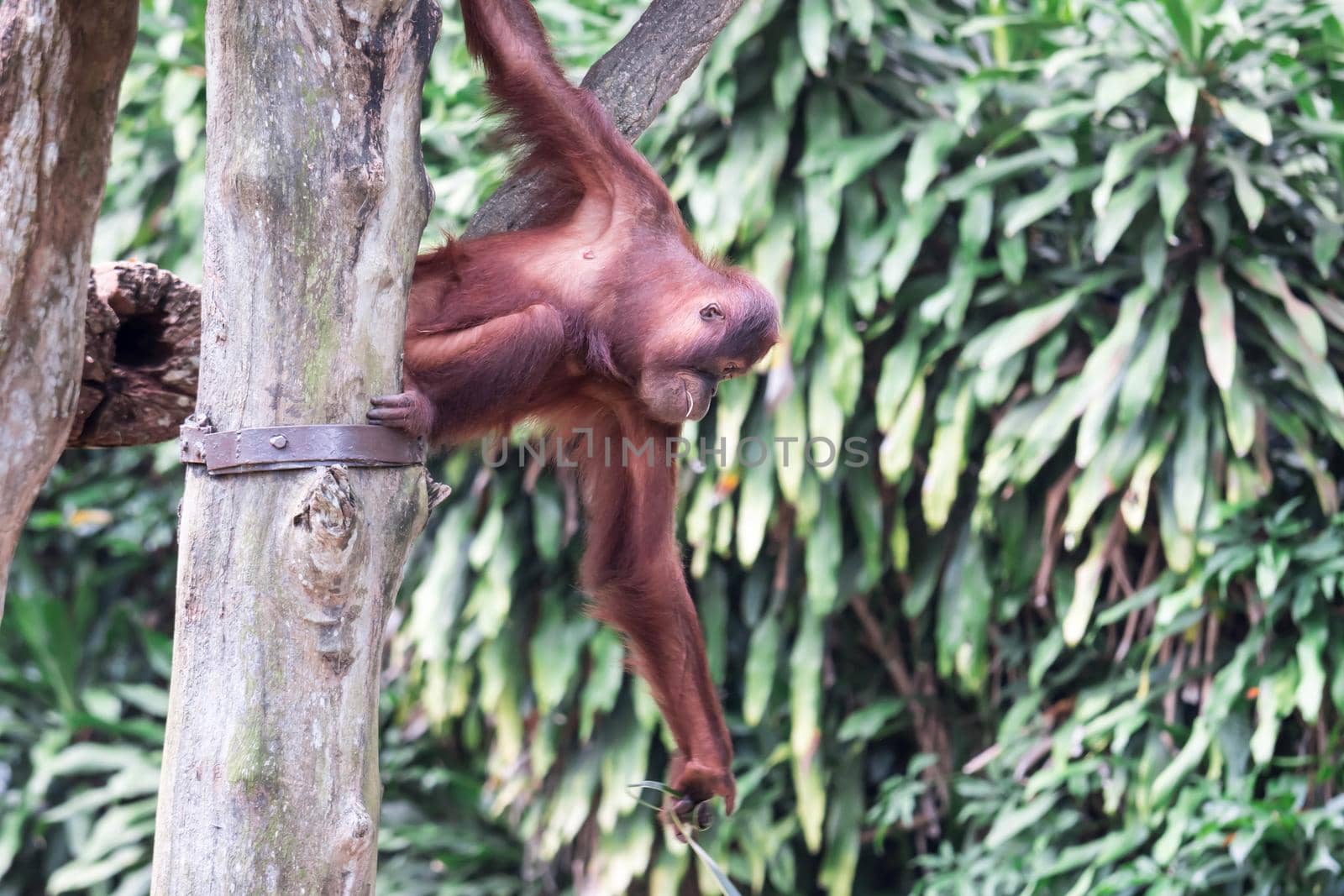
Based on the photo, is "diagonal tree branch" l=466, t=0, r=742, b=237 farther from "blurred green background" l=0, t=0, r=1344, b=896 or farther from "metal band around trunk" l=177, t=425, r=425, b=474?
"blurred green background" l=0, t=0, r=1344, b=896

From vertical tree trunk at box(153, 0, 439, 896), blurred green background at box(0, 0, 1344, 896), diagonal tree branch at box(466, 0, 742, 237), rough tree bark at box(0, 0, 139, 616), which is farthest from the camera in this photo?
blurred green background at box(0, 0, 1344, 896)

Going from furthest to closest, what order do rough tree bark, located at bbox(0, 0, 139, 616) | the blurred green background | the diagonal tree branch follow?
the blurred green background → the diagonal tree branch → rough tree bark, located at bbox(0, 0, 139, 616)

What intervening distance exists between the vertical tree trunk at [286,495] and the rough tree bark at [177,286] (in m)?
0.85

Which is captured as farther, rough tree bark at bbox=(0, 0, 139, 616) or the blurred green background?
the blurred green background

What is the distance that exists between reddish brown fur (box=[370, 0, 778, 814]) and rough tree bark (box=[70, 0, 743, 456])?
0.54ft

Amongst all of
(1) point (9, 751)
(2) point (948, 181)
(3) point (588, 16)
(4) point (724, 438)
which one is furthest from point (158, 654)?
(2) point (948, 181)

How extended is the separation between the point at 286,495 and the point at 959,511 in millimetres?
3150

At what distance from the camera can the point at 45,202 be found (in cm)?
246

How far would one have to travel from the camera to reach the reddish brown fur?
2.42 m

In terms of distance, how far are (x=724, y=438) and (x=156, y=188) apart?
300 centimetres

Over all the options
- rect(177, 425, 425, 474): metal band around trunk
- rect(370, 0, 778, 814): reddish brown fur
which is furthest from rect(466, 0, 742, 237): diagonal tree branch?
rect(177, 425, 425, 474): metal band around trunk

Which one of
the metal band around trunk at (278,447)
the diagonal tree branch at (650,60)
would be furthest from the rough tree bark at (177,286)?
the metal band around trunk at (278,447)

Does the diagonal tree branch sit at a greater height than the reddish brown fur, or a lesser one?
greater

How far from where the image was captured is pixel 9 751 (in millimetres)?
5469
